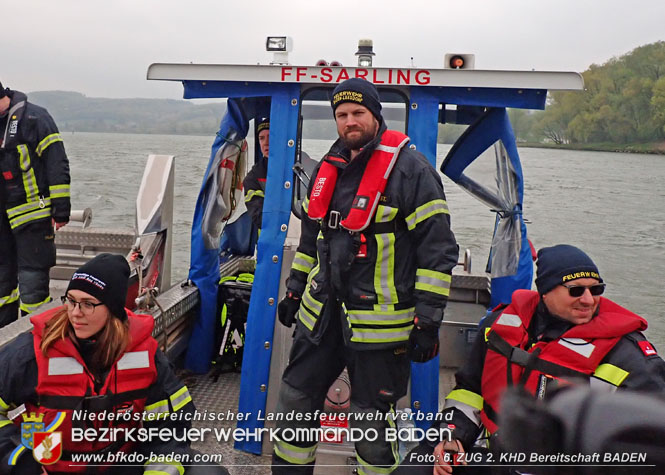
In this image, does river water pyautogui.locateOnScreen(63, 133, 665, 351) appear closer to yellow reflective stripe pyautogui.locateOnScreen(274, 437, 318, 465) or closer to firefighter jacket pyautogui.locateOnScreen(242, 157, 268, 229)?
firefighter jacket pyautogui.locateOnScreen(242, 157, 268, 229)

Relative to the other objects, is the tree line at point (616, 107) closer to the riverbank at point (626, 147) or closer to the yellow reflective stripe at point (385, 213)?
the riverbank at point (626, 147)

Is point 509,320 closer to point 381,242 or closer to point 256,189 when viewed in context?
point 381,242

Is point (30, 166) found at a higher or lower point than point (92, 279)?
higher

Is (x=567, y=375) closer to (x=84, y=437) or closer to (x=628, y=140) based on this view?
(x=84, y=437)

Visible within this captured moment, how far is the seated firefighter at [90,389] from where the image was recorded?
79.7 inches

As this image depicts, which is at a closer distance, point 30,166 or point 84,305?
point 84,305

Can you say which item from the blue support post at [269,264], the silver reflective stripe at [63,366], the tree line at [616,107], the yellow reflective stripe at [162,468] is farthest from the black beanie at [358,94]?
the tree line at [616,107]

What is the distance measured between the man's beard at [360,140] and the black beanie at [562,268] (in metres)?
0.88

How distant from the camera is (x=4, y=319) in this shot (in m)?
4.14

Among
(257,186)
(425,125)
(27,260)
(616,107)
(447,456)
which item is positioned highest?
(616,107)

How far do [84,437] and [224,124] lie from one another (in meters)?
2.37

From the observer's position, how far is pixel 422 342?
2379 mm

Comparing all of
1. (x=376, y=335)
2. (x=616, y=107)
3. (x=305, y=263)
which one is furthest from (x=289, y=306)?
(x=616, y=107)

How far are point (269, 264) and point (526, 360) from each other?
158 cm
